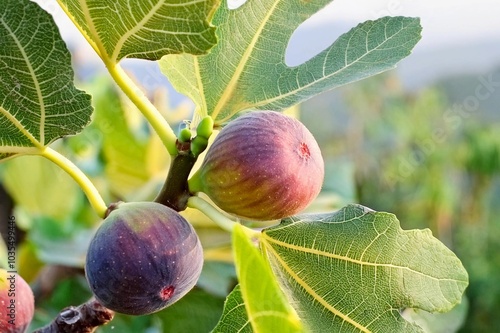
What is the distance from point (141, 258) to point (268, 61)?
292 millimetres

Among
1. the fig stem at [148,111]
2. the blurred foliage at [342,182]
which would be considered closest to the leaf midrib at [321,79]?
the fig stem at [148,111]

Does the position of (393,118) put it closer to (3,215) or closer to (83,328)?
(3,215)

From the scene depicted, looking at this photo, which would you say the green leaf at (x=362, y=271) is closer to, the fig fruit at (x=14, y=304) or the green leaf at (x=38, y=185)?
the fig fruit at (x=14, y=304)

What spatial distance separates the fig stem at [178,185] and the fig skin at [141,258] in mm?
43

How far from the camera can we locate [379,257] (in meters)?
0.66

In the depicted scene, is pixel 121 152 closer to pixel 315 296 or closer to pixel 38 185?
pixel 38 185

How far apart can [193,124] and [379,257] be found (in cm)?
24

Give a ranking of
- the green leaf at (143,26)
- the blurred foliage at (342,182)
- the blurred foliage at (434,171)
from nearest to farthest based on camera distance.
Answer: the green leaf at (143,26) → the blurred foliage at (342,182) → the blurred foliage at (434,171)

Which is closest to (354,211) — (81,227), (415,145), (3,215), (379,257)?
(379,257)

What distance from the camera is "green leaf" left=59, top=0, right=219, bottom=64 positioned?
54 cm

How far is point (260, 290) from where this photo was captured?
407mm

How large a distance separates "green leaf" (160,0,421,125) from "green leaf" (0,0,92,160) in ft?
0.44

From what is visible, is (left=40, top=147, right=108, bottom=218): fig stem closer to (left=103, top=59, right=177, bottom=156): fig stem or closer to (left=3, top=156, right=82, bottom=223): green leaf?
(left=103, top=59, right=177, bottom=156): fig stem

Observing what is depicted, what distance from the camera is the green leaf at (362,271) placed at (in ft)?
2.13
